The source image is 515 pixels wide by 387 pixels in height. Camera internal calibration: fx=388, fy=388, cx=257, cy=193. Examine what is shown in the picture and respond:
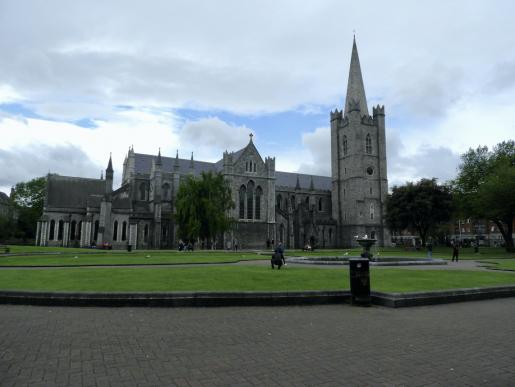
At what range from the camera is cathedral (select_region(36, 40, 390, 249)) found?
61750 mm

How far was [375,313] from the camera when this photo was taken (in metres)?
10.8

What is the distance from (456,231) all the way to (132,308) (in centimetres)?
11819

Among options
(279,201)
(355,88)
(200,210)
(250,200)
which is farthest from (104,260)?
(355,88)

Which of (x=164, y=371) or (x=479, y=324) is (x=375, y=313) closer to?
(x=479, y=324)

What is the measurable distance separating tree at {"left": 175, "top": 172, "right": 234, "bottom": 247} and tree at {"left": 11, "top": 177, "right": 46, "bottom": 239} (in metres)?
44.4


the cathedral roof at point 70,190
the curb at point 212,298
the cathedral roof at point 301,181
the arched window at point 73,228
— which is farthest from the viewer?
the cathedral roof at point 301,181

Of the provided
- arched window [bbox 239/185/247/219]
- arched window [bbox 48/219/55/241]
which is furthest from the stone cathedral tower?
arched window [bbox 48/219/55/241]

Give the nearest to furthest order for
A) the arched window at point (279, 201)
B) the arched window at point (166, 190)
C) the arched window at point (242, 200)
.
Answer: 1. the arched window at point (242, 200)
2. the arched window at point (166, 190)
3. the arched window at point (279, 201)

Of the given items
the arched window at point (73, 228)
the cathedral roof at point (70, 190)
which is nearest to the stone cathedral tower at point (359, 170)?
the cathedral roof at point (70, 190)

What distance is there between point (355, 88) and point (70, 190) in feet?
185

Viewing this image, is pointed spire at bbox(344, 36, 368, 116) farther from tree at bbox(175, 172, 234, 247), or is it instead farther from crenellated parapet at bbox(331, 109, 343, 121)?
tree at bbox(175, 172, 234, 247)

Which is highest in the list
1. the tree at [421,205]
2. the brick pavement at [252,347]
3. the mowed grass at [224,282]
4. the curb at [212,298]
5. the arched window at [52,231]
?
the tree at [421,205]

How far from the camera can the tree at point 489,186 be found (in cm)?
4938

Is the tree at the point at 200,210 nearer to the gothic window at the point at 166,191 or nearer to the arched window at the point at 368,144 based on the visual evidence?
the gothic window at the point at 166,191
